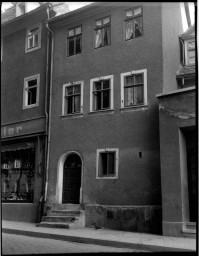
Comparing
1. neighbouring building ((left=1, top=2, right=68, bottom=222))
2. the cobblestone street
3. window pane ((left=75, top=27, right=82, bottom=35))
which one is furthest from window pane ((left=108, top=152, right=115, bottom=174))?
window pane ((left=75, top=27, right=82, bottom=35))

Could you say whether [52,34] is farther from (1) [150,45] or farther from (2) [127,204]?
(2) [127,204]

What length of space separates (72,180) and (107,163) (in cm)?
147

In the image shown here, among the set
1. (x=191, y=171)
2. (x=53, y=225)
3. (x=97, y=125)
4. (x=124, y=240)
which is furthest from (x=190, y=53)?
(x=53, y=225)

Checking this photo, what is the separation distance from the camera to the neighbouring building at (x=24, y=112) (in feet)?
30.2

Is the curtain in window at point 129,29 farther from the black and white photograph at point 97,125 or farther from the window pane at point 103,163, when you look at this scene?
the window pane at point 103,163

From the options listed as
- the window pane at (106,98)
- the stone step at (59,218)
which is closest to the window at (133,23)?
the window pane at (106,98)

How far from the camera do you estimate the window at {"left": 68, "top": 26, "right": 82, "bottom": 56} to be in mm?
11562

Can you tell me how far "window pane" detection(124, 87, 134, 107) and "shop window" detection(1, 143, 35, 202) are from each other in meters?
3.44

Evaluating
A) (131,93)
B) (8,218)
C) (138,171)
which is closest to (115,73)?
(131,93)

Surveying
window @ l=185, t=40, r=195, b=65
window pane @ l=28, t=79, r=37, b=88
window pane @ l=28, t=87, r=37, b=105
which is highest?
window @ l=185, t=40, r=195, b=65

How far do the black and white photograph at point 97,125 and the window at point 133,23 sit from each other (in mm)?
34

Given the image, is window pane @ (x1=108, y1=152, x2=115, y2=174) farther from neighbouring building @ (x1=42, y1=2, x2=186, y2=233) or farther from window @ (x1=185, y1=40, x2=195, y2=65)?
window @ (x1=185, y1=40, x2=195, y2=65)

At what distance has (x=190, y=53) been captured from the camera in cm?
1016

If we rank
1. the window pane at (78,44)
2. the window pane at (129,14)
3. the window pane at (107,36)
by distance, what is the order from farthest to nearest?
the window pane at (78,44) < the window pane at (107,36) < the window pane at (129,14)
